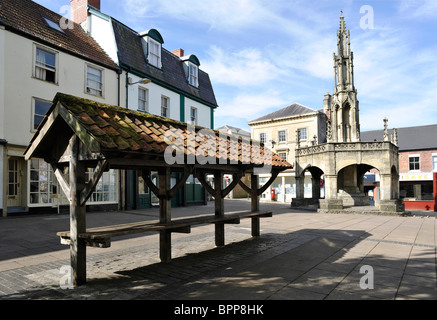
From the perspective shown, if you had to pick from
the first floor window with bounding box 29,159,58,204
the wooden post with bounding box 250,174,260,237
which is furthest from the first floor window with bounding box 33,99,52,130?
the wooden post with bounding box 250,174,260,237

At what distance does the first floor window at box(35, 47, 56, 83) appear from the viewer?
48.6 ft

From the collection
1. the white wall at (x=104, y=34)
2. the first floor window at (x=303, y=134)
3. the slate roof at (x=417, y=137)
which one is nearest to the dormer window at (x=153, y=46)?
the white wall at (x=104, y=34)

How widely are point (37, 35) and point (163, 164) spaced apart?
13.0 m

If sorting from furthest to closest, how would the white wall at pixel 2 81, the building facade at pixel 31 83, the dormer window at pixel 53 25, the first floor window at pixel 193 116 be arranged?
the first floor window at pixel 193 116 < the dormer window at pixel 53 25 < the building facade at pixel 31 83 < the white wall at pixel 2 81

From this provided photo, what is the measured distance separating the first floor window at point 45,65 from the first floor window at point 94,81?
6.31 feet

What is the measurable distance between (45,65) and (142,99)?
607 centimetres

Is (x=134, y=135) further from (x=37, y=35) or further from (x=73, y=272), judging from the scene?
(x=37, y=35)

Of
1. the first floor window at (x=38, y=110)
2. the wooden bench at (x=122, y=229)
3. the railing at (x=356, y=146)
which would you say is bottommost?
the wooden bench at (x=122, y=229)

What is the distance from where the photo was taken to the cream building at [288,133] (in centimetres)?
3497

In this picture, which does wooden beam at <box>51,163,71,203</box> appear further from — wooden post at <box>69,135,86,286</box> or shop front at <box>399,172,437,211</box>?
shop front at <box>399,172,437,211</box>

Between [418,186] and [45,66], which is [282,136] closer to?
[418,186]

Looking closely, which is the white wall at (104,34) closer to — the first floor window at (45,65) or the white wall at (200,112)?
the first floor window at (45,65)

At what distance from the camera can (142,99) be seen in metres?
19.9
